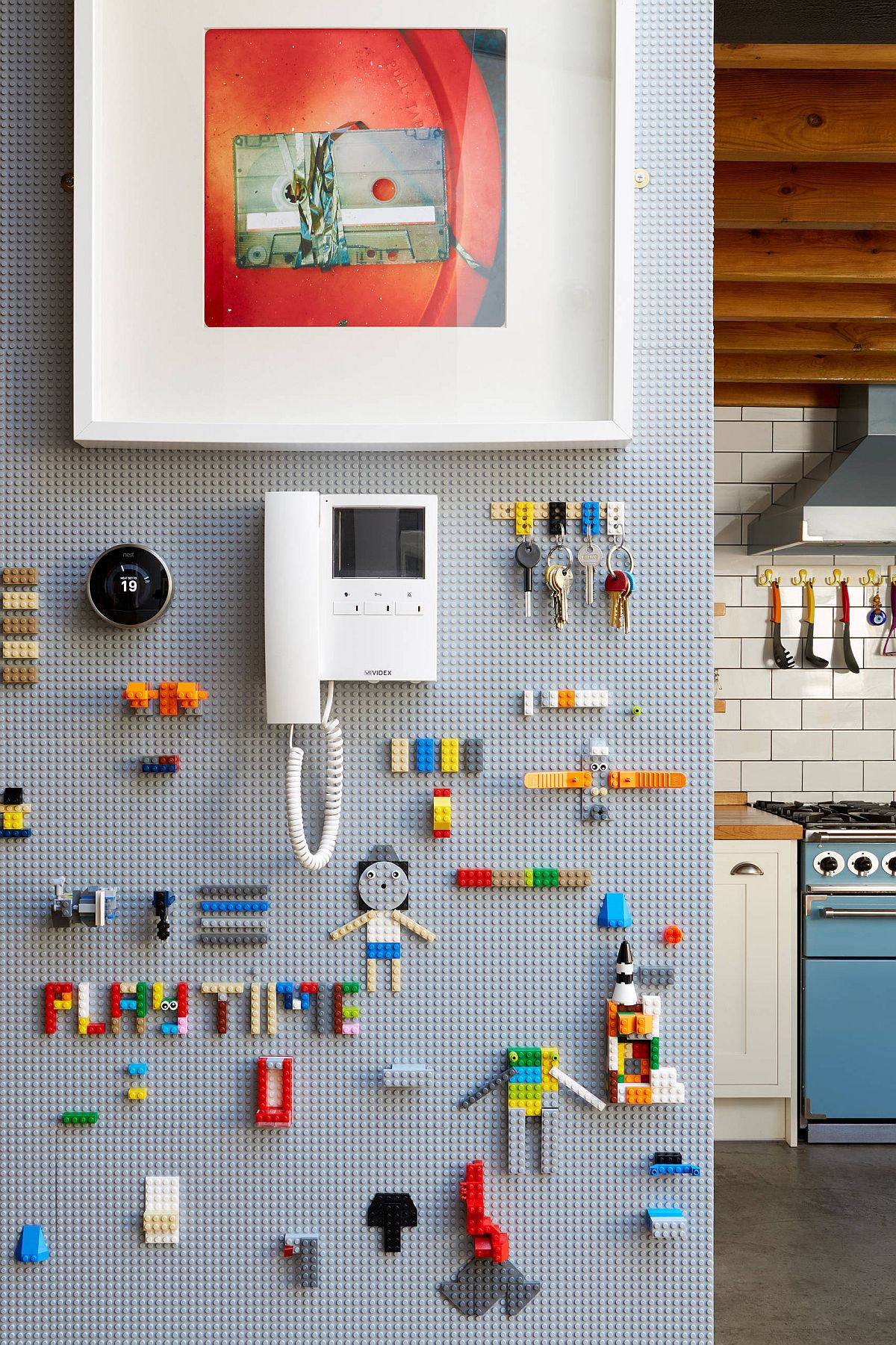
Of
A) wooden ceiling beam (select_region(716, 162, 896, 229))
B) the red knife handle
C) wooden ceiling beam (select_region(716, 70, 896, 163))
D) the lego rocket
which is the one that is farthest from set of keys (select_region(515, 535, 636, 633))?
the red knife handle

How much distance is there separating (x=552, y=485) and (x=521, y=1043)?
0.65 m

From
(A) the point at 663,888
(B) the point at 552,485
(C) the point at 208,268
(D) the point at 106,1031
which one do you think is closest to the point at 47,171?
(C) the point at 208,268

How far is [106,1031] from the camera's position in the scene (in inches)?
44.6

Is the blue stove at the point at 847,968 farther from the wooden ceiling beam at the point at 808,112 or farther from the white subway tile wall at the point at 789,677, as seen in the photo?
the wooden ceiling beam at the point at 808,112

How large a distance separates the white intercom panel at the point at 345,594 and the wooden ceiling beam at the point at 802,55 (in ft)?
4.15

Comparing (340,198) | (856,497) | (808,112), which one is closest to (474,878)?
(340,198)

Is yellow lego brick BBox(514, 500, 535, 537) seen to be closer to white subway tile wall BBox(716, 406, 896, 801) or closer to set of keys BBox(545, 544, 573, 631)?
set of keys BBox(545, 544, 573, 631)

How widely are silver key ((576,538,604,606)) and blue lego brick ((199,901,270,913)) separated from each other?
514 mm

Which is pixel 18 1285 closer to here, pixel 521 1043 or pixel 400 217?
pixel 521 1043

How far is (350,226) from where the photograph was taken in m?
1.10

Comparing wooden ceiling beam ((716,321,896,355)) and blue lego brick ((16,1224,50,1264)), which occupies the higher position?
wooden ceiling beam ((716,321,896,355))

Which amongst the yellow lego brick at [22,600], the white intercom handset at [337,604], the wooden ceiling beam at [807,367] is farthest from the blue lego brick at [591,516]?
the wooden ceiling beam at [807,367]

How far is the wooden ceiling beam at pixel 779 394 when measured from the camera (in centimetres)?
366

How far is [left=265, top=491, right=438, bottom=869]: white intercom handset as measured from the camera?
1049 millimetres
